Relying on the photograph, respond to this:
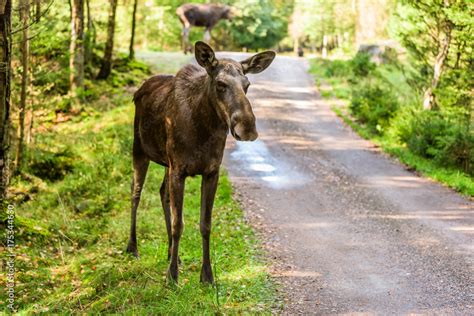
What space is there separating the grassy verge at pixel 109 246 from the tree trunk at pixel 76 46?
4439 mm

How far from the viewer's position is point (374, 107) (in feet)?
62.0

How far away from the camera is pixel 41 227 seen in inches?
340

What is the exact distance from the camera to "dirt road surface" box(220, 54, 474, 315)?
6.88 m

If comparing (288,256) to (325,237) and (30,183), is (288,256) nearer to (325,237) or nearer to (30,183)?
(325,237)

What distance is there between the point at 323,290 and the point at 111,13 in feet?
56.4

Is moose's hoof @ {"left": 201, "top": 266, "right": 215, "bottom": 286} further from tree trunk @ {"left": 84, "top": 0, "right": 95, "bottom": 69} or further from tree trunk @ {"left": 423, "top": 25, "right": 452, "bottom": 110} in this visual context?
tree trunk @ {"left": 84, "top": 0, "right": 95, "bottom": 69}

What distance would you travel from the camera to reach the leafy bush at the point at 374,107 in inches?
721

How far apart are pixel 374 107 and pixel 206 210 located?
13.2 m

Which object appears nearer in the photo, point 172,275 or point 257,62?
point 257,62

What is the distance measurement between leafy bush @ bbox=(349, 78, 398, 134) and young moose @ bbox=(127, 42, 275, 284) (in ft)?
38.6

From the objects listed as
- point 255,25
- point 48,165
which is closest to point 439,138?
point 48,165

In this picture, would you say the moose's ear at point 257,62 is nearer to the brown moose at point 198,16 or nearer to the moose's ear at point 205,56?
the moose's ear at point 205,56

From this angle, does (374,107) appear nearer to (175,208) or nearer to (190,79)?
(190,79)

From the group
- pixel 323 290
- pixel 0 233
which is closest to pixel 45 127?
pixel 0 233
